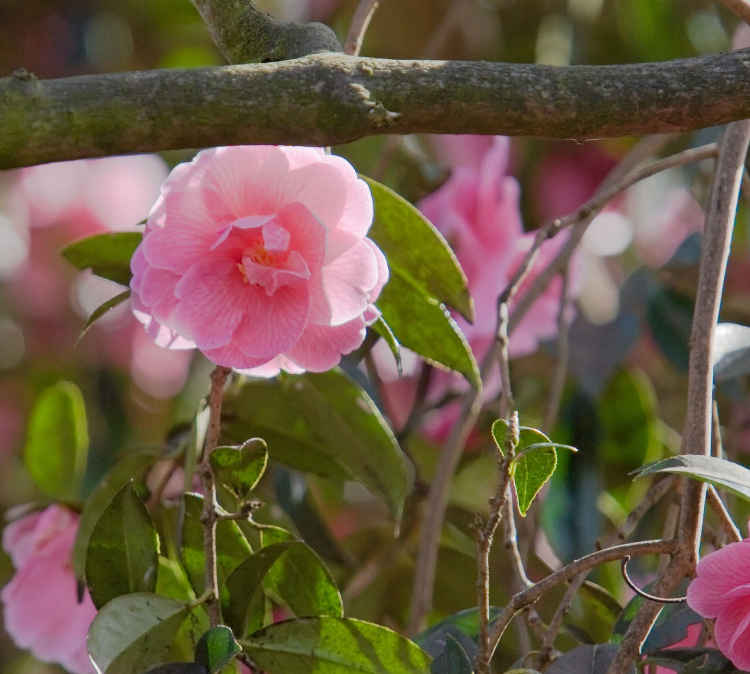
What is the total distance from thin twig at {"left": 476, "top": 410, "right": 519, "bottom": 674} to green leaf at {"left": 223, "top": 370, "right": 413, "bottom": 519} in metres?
0.22

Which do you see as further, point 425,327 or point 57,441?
point 57,441

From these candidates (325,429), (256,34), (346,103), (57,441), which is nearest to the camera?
(346,103)

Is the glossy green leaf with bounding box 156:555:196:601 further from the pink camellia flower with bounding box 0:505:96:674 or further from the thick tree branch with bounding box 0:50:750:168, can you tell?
the thick tree branch with bounding box 0:50:750:168

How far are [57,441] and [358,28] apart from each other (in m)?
0.50

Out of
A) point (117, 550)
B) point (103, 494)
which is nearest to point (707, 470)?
point (117, 550)

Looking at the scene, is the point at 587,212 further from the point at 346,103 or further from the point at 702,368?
the point at 346,103

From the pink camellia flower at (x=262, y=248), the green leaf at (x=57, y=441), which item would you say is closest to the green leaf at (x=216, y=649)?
the pink camellia flower at (x=262, y=248)

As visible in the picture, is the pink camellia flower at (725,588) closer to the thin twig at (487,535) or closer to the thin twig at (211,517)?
the thin twig at (487,535)

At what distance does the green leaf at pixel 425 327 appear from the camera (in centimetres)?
77

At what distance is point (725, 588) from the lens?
0.61 metres

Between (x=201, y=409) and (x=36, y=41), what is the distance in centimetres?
149

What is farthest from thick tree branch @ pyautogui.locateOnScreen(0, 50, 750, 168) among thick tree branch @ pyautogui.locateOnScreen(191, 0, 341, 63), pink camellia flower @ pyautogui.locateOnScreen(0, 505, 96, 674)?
pink camellia flower @ pyautogui.locateOnScreen(0, 505, 96, 674)

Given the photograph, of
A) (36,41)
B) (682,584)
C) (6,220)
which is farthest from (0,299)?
(682,584)

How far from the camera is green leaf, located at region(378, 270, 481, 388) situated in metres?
0.77
